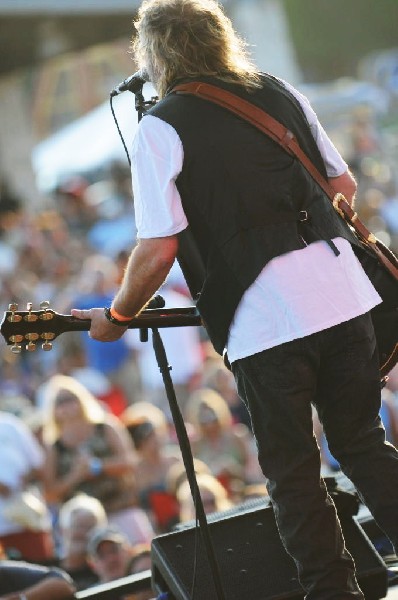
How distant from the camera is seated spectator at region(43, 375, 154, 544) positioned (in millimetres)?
6992

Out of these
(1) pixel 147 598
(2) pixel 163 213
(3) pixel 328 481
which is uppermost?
(2) pixel 163 213

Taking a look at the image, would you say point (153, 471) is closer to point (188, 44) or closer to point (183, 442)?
point (183, 442)

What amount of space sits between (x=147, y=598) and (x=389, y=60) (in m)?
13.1

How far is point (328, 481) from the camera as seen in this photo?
4.48 meters

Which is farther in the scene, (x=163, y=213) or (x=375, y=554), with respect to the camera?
(x=375, y=554)

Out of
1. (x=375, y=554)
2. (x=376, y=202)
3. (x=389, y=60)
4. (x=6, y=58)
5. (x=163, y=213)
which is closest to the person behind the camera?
(x=163, y=213)

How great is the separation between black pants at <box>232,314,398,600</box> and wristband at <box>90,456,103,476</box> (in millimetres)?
3571

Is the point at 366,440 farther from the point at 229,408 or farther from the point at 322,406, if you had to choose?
the point at 229,408

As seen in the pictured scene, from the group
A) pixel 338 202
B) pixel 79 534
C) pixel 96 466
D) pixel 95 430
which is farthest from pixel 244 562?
pixel 95 430

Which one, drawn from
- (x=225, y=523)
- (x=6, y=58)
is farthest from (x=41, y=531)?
(x=6, y=58)

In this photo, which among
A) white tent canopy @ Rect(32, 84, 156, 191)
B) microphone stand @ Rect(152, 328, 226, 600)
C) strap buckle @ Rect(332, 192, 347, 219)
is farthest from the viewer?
white tent canopy @ Rect(32, 84, 156, 191)

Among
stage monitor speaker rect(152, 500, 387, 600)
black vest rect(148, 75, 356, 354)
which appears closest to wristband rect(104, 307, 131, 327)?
black vest rect(148, 75, 356, 354)

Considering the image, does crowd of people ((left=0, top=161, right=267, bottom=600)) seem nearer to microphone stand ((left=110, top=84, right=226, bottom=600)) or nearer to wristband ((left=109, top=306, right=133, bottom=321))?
microphone stand ((left=110, top=84, right=226, bottom=600))

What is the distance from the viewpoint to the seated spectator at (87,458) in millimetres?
6992
